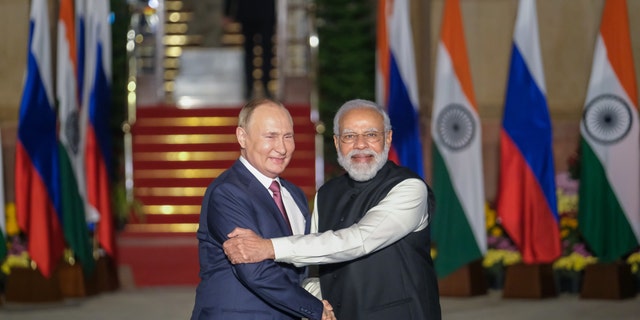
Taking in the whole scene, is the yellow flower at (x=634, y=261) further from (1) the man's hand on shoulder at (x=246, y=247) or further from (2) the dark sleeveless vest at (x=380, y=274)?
(1) the man's hand on shoulder at (x=246, y=247)

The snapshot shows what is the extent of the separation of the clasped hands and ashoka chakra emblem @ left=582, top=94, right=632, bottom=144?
668 cm

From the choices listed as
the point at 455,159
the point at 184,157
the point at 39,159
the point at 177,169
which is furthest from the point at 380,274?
the point at 184,157

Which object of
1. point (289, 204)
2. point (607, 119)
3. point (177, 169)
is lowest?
point (177, 169)

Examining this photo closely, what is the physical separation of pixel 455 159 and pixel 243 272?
6.59m

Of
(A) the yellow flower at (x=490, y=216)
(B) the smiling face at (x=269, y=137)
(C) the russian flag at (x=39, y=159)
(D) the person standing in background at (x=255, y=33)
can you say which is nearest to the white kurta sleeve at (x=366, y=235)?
(B) the smiling face at (x=269, y=137)

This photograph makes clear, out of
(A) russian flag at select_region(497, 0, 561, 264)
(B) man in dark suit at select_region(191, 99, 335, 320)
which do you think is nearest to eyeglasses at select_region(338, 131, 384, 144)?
(B) man in dark suit at select_region(191, 99, 335, 320)

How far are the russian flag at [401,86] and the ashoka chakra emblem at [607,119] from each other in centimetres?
154

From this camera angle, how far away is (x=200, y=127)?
15.7m

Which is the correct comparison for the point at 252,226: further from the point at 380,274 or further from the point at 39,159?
the point at 39,159

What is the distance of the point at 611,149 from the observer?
10.3 metres

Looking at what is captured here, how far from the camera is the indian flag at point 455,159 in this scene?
10391 millimetres

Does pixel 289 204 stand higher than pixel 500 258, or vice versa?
pixel 289 204

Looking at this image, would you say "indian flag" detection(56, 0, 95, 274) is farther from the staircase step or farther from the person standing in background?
the person standing in background

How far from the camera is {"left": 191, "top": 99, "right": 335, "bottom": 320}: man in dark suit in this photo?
165 inches
